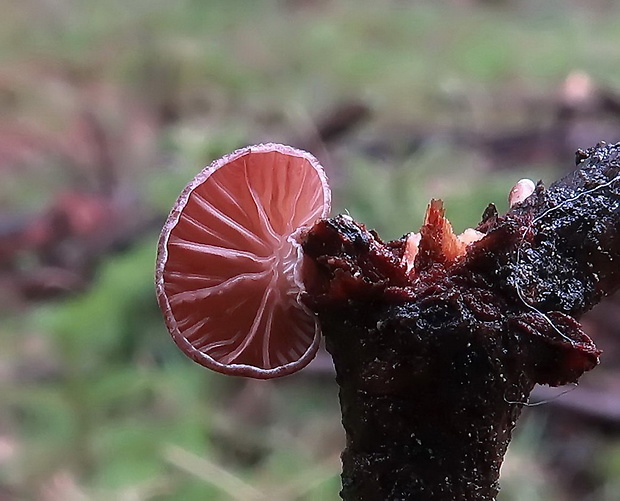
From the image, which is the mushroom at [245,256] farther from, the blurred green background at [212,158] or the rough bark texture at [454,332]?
the blurred green background at [212,158]

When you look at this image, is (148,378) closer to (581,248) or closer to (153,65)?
(581,248)

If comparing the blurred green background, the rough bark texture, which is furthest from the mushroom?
the blurred green background

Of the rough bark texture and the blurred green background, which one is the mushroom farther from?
the blurred green background

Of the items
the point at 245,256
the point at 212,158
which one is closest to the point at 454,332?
the point at 245,256

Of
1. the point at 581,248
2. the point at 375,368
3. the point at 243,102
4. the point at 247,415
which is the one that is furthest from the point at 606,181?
the point at 243,102

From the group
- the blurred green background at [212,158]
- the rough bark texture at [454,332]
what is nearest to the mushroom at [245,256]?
the rough bark texture at [454,332]

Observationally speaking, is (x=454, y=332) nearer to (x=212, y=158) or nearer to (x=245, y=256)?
(x=245, y=256)
